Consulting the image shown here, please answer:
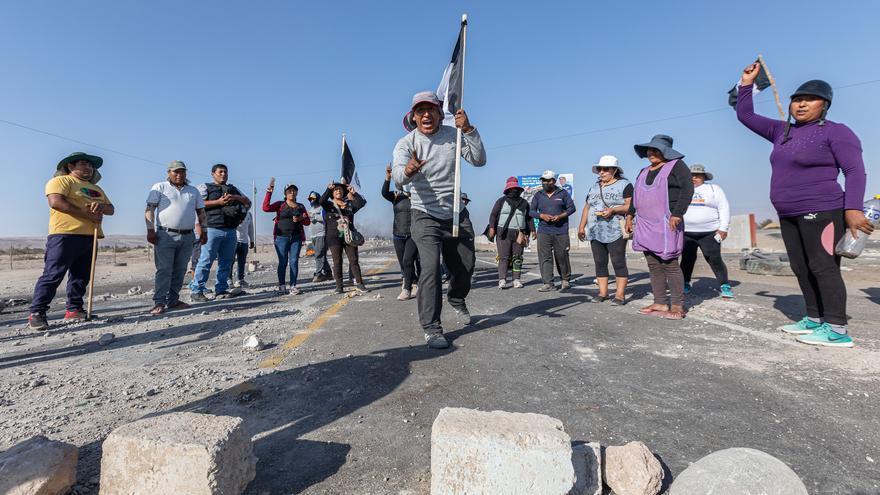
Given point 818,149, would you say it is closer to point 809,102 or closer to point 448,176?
point 809,102

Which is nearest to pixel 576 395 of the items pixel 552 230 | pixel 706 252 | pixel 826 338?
pixel 826 338

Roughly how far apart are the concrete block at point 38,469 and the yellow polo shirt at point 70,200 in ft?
14.5

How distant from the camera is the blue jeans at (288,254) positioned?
7453 mm

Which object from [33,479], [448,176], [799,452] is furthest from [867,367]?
[33,479]

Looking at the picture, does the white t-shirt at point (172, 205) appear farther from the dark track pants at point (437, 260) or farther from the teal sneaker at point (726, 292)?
the teal sneaker at point (726, 292)

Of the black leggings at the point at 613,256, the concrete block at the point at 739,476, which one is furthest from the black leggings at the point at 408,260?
the concrete block at the point at 739,476

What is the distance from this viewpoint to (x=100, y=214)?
528 cm

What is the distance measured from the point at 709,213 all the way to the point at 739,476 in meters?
5.39

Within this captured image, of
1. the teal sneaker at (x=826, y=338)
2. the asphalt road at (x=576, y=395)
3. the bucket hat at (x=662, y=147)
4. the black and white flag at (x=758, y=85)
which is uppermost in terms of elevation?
the black and white flag at (x=758, y=85)

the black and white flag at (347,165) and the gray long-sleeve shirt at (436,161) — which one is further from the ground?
the black and white flag at (347,165)

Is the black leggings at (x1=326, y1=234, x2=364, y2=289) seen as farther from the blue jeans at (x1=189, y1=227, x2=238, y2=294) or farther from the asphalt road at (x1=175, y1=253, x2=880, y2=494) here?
the asphalt road at (x1=175, y1=253, x2=880, y2=494)

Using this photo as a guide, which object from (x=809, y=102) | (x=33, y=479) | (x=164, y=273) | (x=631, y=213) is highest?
(x=809, y=102)

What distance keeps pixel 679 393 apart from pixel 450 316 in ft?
9.08

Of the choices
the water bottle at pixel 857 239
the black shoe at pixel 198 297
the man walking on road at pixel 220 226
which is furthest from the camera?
the man walking on road at pixel 220 226
